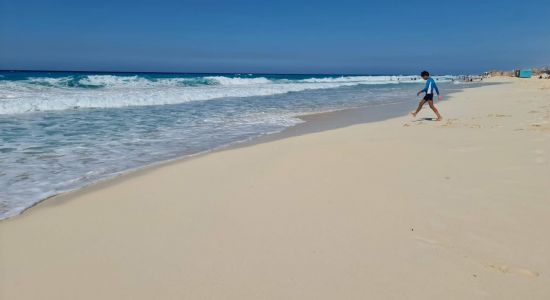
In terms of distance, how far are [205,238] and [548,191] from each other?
317 centimetres

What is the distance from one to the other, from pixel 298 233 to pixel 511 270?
1.38 meters

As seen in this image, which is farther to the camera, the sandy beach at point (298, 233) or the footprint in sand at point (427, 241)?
the footprint in sand at point (427, 241)

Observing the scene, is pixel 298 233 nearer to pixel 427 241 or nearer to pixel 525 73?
pixel 427 241

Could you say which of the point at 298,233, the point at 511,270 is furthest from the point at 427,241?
the point at 298,233

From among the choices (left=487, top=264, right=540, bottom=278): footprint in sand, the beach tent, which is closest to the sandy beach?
(left=487, top=264, right=540, bottom=278): footprint in sand

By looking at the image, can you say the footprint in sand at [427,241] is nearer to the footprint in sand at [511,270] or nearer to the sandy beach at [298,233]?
the sandy beach at [298,233]

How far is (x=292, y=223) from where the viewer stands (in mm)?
3182

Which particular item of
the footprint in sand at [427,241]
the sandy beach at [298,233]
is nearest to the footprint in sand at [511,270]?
the sandy beach at [298,233]

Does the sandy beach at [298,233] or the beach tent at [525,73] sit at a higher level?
the beach tent at [525,73]

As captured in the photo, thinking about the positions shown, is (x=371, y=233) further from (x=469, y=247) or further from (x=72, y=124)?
(x=72, y=124)

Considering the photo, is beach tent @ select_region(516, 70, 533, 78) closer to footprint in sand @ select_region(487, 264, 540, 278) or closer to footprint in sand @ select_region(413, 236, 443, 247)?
footprint in sand @ select_region(413, 236, 443, 247)

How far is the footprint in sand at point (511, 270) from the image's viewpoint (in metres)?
2.32

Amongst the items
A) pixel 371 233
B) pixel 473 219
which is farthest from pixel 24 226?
pixel 473 219

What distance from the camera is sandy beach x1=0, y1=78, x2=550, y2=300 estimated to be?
2.29 metres
